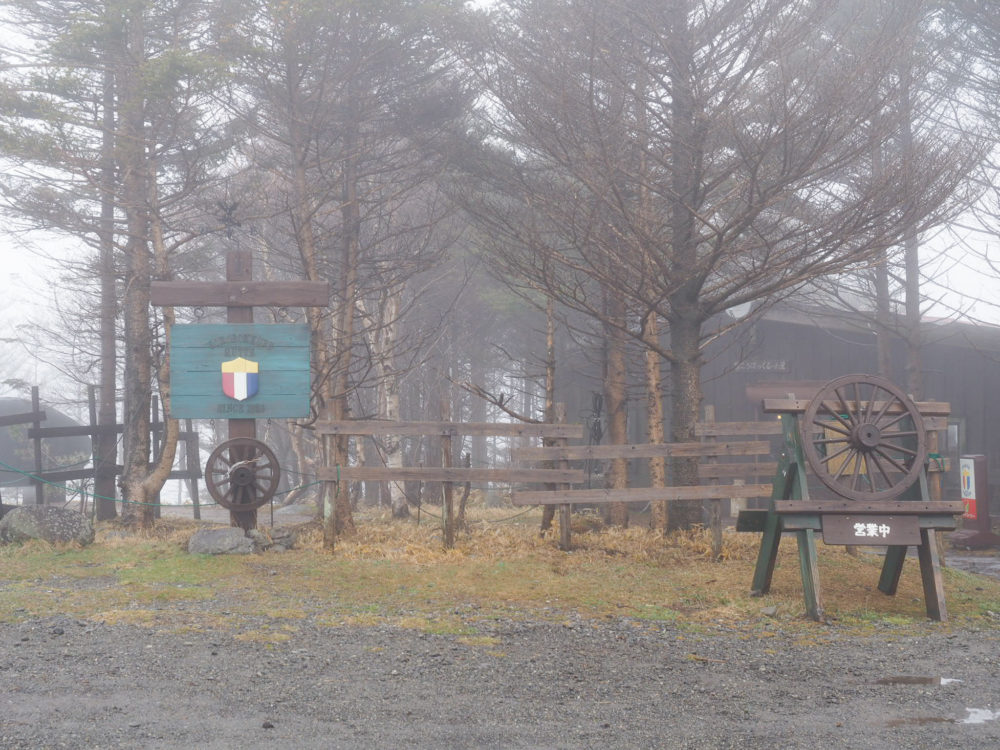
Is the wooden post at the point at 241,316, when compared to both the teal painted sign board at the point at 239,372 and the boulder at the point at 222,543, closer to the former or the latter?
the teal painted sign board at the point at 239,372

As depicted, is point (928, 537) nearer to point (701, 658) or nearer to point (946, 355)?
point (701, 658)

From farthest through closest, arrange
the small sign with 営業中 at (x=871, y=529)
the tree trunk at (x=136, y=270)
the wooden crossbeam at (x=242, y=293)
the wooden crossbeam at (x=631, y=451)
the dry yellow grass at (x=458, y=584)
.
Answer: the tree trunk at (x=136, y=270)
the wooden crossbeam at (x=242, y=293)
the wooden crossbeam at (x=631, y=451)
the small sign with 営業中 at (x=871, y=529)
the dry yellow grass at (x=458, y=584)

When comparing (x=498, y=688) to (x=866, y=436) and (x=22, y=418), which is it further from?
(x=22, y=418)

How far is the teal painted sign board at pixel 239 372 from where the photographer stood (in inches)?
471

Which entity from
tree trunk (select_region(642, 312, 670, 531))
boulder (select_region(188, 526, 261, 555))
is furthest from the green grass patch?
tree trunk (select_region(642, 312, 670, 531))

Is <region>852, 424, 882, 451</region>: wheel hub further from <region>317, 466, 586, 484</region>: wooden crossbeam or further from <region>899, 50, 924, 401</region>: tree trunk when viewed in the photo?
<region>899, 50, 924, 401</region>: tree trunk

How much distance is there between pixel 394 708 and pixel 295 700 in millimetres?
562

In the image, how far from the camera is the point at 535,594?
9125mm

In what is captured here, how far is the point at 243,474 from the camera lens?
12.0 meters

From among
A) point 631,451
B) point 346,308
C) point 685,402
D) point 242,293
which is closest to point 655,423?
point 685,402

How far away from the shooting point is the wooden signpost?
39.2ft

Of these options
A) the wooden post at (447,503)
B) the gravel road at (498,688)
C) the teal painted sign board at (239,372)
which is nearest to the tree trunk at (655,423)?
the wooden post at (447,503)

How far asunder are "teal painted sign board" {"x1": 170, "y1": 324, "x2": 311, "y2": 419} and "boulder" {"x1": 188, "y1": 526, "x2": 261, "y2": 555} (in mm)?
1432

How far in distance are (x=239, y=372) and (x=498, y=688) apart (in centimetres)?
738
